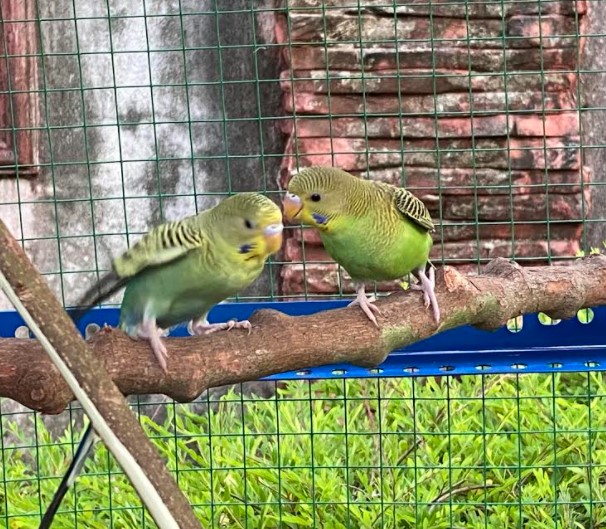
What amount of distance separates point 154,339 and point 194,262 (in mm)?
165

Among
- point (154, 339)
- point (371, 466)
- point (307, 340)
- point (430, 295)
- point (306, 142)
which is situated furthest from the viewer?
point (306, 142)

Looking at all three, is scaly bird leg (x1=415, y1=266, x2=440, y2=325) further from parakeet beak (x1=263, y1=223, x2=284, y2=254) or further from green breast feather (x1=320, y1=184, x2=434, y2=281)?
parakeet beak (x1=263, y1=223, x2=284, y2=254)

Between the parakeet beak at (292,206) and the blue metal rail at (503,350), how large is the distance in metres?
0.38

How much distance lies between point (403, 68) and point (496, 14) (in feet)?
1.15

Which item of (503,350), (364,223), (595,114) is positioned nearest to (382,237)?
(364,223)

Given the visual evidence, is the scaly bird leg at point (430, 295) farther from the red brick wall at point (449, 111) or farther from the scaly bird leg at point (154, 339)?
the red brick wall at point (449, 111)

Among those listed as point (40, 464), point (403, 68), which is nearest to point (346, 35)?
point (403, 68)

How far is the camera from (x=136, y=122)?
3.35m

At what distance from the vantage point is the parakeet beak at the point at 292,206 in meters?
1.96

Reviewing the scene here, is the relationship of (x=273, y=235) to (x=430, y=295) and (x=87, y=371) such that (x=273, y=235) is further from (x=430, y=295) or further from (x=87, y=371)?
(x=87, y=371)

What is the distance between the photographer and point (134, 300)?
1832 mm

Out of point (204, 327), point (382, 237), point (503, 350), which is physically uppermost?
point (382, 237)

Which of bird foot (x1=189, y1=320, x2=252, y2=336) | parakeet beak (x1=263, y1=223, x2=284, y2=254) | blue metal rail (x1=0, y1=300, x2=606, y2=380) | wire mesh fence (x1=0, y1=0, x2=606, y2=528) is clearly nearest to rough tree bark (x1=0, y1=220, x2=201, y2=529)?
parakeet beak (x1=263, y1=223, x2=284, y2=254)

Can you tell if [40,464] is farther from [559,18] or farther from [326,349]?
[559,18]
